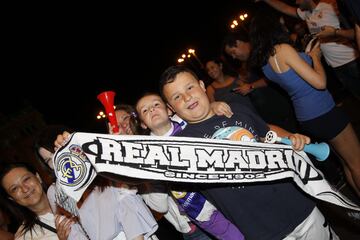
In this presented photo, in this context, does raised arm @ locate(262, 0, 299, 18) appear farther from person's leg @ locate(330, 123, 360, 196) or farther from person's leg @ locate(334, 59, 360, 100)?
person's leg @ locate(330, 123, 360, 196)

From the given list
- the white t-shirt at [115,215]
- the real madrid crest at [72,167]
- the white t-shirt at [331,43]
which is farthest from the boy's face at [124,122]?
the white t-shirt at [331,43]

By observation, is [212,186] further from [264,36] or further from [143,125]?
[264,36]

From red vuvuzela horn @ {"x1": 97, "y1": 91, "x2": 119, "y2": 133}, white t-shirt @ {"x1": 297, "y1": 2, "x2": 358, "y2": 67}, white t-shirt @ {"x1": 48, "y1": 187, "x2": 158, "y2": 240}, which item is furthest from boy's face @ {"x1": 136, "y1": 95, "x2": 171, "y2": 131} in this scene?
white t-shirt @ {"x1": 297, "y1": 2, "x2": 358, "y2": 67}

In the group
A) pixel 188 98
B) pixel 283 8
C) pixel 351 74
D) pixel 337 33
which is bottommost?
pixel 351 74

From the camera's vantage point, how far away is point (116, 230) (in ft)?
8.09

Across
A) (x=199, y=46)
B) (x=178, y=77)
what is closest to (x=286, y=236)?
(x=178, y=77)

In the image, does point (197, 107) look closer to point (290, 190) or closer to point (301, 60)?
point (290, 190)

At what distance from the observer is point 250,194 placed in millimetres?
2316

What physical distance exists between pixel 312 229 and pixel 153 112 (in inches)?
60.9

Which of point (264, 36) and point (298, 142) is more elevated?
point (264, 36)

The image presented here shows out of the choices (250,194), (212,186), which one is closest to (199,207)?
(212,186)

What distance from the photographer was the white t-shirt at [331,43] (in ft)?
13.4

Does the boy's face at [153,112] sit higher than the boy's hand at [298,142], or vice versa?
the boy's face at [153,112]

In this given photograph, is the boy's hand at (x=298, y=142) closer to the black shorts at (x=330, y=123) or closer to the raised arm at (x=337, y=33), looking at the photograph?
the black shorts at (x=330, y=123)
